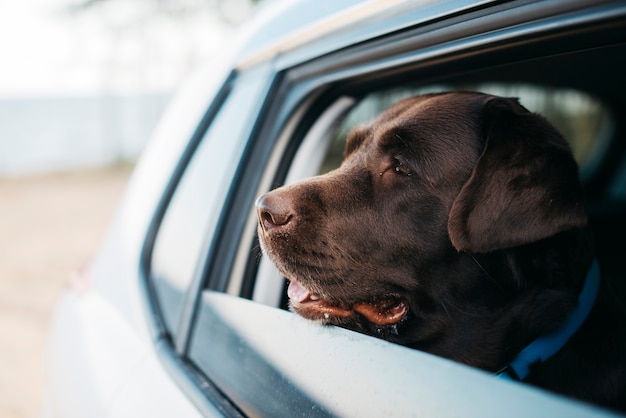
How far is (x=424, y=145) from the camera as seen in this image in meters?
1.92

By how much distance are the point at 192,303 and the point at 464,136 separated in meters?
1.00

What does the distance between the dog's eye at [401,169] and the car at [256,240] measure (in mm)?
272

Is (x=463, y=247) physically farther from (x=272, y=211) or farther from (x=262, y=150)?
(x=262, y=150)

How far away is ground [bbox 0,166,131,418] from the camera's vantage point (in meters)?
5.65

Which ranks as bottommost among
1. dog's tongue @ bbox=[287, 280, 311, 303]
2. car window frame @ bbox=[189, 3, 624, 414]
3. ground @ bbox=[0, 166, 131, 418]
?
ground @ bbox=[0, 166, 131, 418]

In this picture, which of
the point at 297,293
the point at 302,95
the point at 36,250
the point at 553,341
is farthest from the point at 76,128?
the point at 553,341

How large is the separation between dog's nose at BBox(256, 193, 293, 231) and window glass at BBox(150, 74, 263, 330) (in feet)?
1.11

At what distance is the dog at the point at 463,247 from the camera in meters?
1.62

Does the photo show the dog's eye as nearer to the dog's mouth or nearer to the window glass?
the dog's mouth

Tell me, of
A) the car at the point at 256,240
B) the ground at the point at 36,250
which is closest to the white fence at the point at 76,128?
the ground at the point at 36,250

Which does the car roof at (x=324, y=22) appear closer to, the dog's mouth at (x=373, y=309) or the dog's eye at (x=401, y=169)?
the dog's eye at (x=401, y=169)

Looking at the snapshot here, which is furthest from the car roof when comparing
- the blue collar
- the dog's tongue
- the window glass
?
the blue collar

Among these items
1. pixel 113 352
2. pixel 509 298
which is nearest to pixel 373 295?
pixel 509 298

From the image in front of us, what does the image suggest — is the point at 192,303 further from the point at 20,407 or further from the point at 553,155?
the point at 20,407
